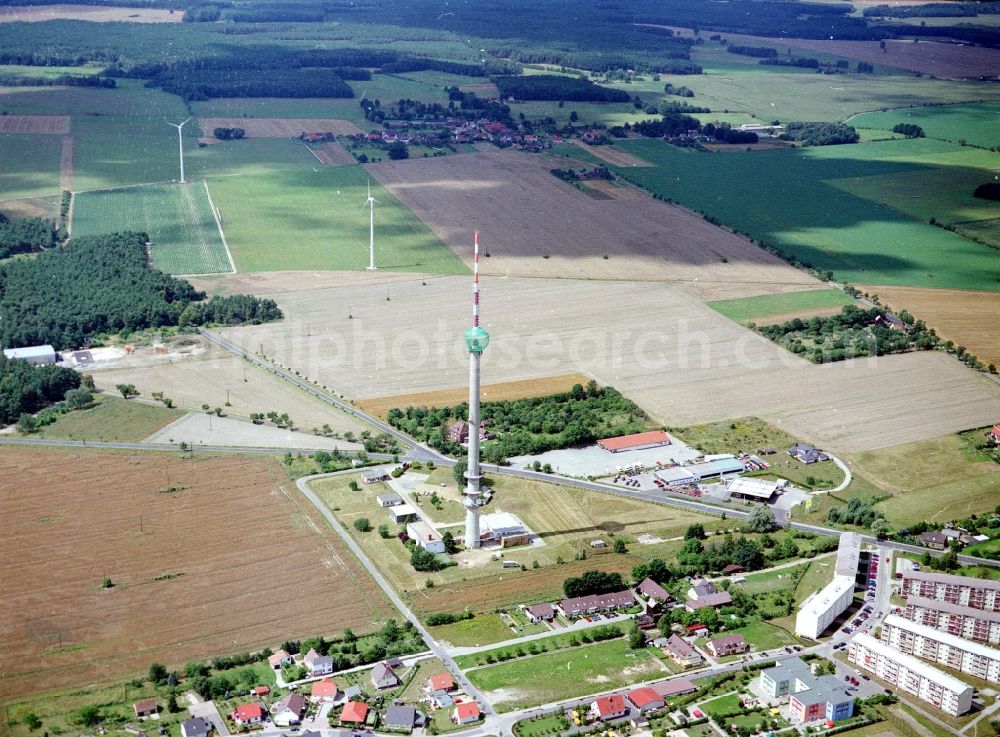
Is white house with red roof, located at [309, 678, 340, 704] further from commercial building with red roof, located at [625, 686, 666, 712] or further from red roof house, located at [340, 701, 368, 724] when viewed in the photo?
commercial building with red roof, located at [625, 686, 666, 712]

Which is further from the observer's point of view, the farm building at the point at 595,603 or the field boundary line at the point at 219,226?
the field boundary line at the point at 219,226

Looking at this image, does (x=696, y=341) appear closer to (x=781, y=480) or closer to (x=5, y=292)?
(x=781, y=480)

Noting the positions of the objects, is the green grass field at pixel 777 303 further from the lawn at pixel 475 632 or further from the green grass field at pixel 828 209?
the lawn at pixel 475 632

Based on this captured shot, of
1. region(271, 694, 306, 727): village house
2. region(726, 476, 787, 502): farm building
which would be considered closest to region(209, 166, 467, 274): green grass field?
region(726, 476, 787, 502): farm building

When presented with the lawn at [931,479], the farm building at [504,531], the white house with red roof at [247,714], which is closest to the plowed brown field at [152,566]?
the white house with red roof at [247,714]

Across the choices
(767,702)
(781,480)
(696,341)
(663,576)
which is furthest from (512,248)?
(767,702)

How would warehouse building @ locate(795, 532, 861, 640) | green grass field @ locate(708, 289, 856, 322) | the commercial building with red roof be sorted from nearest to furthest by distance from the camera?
the commercial building with red roof, warehouse building @ locate(795, 532, 861, 640), green grass field @ locate(708, 289, 856, 322)
